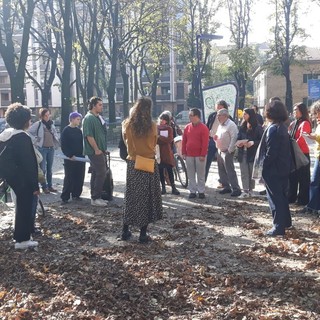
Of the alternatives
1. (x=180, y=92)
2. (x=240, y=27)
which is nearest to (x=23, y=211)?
(x=240, y=27)

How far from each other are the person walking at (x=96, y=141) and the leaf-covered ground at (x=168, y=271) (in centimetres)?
122

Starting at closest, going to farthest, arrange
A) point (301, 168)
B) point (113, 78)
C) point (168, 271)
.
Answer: point (168, 271)
point (301, 168)
point (113, 78)

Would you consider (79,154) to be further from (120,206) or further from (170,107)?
(170,107)

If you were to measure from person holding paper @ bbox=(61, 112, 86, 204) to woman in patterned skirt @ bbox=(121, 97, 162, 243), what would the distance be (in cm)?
346

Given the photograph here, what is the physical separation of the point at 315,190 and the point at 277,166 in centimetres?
177

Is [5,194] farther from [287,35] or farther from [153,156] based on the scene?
[287,35]

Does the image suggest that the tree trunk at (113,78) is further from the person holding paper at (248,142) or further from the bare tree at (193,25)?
the person holding paper at (248,142)

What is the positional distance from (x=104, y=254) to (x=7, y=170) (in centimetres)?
168

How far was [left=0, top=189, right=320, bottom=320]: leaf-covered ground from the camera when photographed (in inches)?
191

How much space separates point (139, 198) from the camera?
702cm

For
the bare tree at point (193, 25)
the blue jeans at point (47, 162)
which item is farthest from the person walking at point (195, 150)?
the bare tree at point (193, 25)

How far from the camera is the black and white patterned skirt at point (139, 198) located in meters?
7.02

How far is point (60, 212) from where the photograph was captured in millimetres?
9680

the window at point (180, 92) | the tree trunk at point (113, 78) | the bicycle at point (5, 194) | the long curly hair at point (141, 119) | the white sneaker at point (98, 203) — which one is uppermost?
the window at point (180, 92)
